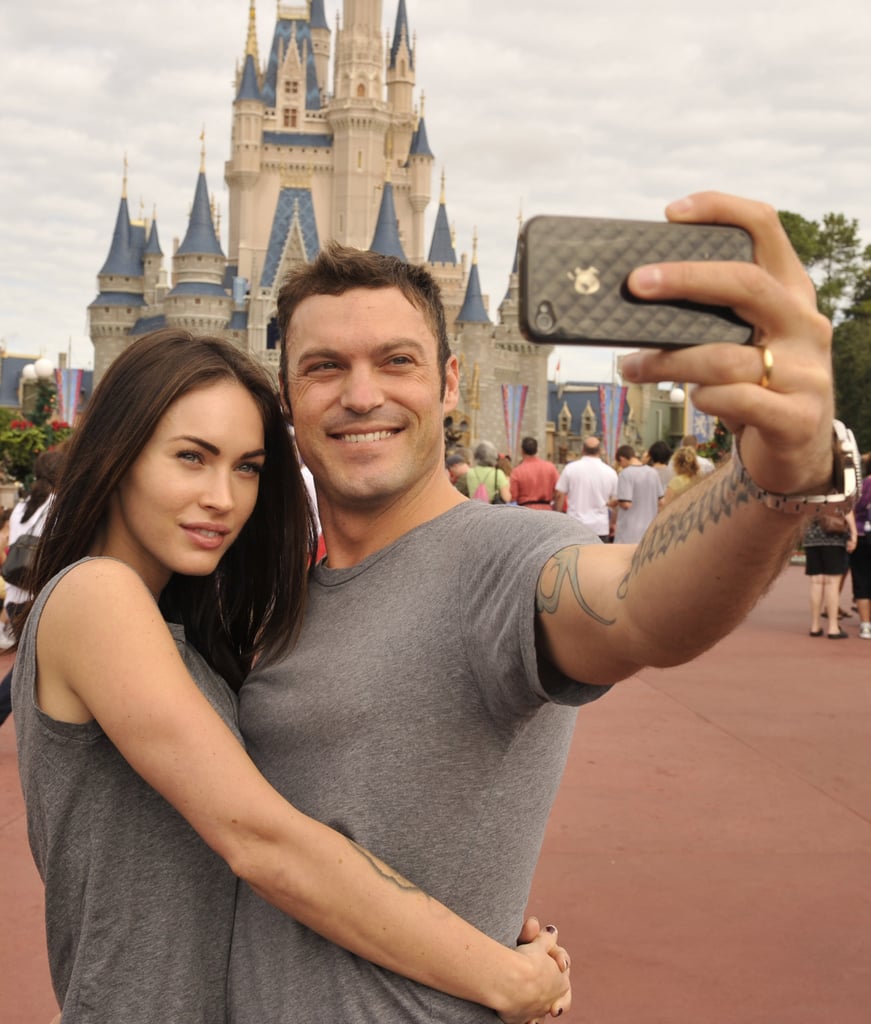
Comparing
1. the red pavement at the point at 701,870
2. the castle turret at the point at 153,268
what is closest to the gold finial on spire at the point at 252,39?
the castle turret at the point at 153,268

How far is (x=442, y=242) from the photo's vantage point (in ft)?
191

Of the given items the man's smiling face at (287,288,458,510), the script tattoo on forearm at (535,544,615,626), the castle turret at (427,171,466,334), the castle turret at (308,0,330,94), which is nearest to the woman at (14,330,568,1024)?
the man's smiling face at (287,288,458,510)

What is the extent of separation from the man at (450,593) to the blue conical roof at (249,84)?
204ft

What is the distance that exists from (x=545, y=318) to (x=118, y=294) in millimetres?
59064

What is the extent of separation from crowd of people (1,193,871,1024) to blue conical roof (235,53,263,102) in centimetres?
6215

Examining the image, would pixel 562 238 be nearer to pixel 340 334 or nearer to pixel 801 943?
pixel 340 334

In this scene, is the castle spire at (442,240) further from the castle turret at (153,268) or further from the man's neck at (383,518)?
the man's neck at (383,518)

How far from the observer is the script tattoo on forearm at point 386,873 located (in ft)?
4.45

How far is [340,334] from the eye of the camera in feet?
5.49

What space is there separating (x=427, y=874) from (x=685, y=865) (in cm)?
269

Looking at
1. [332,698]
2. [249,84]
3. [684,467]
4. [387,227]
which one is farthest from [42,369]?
[249,84]

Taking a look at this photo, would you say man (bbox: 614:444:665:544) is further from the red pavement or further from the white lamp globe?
the white lamp globe

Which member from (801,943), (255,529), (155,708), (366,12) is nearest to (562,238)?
(155,708)

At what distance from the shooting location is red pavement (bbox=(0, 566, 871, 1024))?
2992 millimetres
